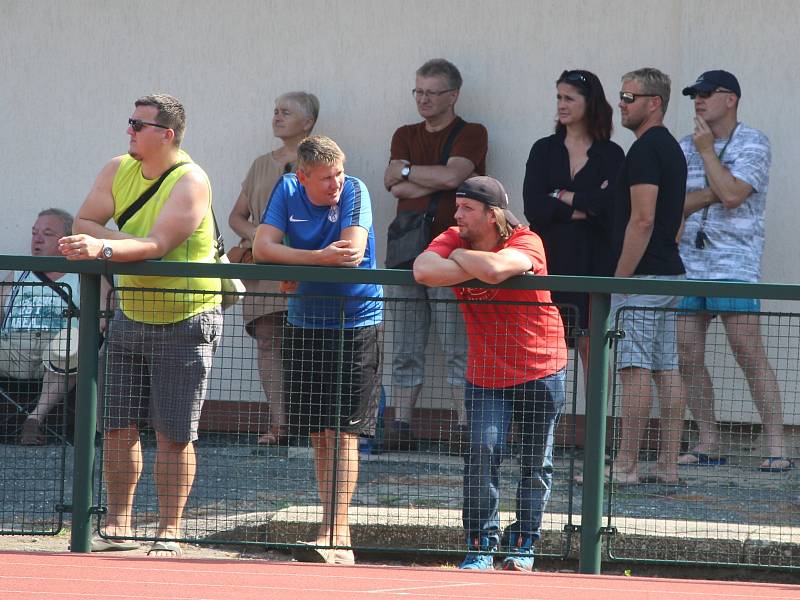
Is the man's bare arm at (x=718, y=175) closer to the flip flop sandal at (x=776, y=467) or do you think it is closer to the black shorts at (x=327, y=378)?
the flip flop sandal at (x=776, y=467)

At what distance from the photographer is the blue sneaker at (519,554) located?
546cm

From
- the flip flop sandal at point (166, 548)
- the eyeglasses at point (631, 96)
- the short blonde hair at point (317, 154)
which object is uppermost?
the eyeglasses at point (631, 96)

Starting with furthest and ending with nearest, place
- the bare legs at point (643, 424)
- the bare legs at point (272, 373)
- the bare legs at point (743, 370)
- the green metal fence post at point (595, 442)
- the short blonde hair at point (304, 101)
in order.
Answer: the short blonde hair at point (304, 101)
the bare legs at point (743, 370)
the bare legs at point (643, 424)
the bare legs at point (272, 373)
the green metal fence post at point (595, 442)

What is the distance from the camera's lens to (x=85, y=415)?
5.51 metres

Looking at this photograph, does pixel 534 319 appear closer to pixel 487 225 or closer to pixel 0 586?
pixel 487 225

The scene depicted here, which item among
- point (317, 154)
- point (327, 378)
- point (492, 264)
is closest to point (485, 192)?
point (492, 264)

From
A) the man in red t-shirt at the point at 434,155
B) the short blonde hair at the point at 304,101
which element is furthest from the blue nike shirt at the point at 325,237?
the short blonde hair at the point at 304,101

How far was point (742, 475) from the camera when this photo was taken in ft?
19.4

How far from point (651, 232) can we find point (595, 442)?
5.39 feet

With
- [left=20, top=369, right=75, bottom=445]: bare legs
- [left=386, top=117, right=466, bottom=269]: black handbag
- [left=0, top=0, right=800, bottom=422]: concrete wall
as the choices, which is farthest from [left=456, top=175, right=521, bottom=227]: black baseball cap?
[left=0, top=0, right=800, bottom=422]: concrete wall

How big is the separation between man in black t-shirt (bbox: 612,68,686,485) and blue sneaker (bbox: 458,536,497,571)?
90 cm

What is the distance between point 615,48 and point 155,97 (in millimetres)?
3229

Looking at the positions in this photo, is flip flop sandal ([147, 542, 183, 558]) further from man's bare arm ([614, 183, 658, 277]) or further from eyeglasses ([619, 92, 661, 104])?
eyeglasses ([619, 92, 661, 104])

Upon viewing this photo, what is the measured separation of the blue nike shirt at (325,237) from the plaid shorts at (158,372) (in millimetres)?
435
